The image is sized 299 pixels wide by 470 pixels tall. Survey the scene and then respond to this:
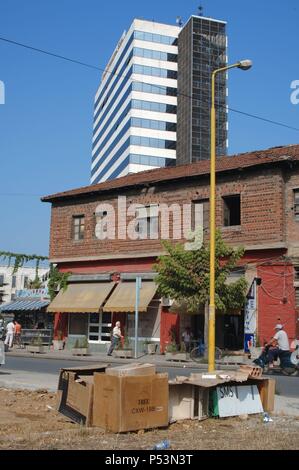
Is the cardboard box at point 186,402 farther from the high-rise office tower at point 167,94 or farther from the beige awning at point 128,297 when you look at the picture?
the high-rise office tower at point 167,94

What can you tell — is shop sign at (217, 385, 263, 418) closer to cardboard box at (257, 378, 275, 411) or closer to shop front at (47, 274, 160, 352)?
cardboard box at (257, 378, 275, 411)

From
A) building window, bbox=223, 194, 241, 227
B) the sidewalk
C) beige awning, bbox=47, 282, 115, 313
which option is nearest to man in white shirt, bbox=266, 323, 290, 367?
the sidewalk

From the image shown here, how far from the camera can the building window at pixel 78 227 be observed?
112ft

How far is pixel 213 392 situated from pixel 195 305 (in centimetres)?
1564

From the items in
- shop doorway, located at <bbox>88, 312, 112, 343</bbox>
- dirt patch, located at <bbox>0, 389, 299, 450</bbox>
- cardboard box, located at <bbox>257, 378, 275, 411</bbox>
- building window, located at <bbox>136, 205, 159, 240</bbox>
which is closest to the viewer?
dirt patch, located at <bbox>0, 389, 299, 450</bbox>

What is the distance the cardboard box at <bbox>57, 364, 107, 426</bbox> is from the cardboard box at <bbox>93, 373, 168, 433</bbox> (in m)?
0.14

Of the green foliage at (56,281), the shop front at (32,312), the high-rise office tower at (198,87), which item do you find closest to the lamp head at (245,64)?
the green foliage at (56,281)

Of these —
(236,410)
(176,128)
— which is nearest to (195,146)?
(176,128)

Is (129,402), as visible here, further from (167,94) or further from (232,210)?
(167,94)

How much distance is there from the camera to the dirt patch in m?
7.46

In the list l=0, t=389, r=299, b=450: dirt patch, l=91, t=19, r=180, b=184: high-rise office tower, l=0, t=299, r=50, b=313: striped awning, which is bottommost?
l=0, t=389, r=299, b=450: dirt patch

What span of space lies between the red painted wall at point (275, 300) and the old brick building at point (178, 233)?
4 centimetres

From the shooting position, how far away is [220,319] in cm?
2841
